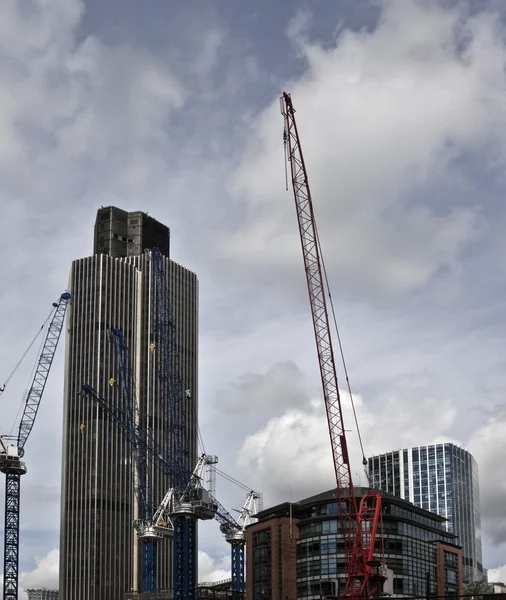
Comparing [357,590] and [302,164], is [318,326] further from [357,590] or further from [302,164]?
[357,590]

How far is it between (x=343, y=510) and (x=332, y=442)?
116 ft

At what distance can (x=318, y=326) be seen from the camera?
170250mm

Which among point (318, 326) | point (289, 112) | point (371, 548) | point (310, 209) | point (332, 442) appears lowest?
point (371, 548)

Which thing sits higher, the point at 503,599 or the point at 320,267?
the point at 320,267

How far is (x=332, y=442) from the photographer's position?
168 metres

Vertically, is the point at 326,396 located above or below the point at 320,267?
below

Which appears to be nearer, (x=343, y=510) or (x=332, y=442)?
(x=332, y=442)

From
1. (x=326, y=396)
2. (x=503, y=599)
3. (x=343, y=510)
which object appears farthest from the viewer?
(x=343, y=510)

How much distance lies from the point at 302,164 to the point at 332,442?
45.0 metres

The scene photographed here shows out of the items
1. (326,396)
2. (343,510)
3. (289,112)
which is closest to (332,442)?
(326,396)

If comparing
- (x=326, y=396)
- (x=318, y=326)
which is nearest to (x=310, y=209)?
(x=318, y=326)

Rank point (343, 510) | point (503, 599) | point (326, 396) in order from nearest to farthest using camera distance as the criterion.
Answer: point (503, 599) → point (326, 396) → point (343, 510)

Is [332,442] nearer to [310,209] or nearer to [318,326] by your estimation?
[318,326]

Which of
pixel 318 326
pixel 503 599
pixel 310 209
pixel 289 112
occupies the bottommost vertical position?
pixel 503 599
